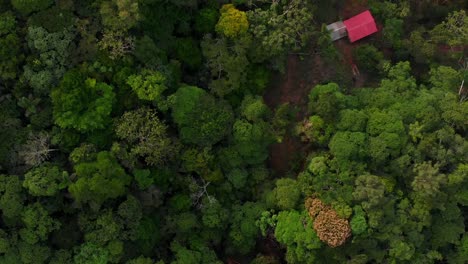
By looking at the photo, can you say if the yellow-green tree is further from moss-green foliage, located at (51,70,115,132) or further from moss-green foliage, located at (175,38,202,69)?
moss-green foliage, located at (51,70,115,132)

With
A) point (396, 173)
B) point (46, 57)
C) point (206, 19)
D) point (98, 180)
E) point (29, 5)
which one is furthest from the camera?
point (206, 19)

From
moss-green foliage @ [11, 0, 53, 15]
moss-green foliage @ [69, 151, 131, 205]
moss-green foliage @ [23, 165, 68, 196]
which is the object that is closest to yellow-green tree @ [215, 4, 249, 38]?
moss-green foliage @ [11, 0, 53, 15]

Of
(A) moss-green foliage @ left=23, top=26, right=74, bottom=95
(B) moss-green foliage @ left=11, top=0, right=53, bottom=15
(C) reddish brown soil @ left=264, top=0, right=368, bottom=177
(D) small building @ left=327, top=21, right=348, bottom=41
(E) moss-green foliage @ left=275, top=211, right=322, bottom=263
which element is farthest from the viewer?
(D) small building @ left=327, top=21, right=348, bottom=41

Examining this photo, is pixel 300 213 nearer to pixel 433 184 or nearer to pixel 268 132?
pixel 268 132

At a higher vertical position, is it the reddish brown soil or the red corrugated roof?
the red corrugated roof

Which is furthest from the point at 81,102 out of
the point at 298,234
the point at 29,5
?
the point at 298,234

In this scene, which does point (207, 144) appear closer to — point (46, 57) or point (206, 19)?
point (206, 19)

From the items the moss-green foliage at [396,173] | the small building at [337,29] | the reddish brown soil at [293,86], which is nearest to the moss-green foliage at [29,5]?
the reddish brown soil at [293,86]

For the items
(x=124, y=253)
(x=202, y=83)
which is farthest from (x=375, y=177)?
(x=124, y=253)
